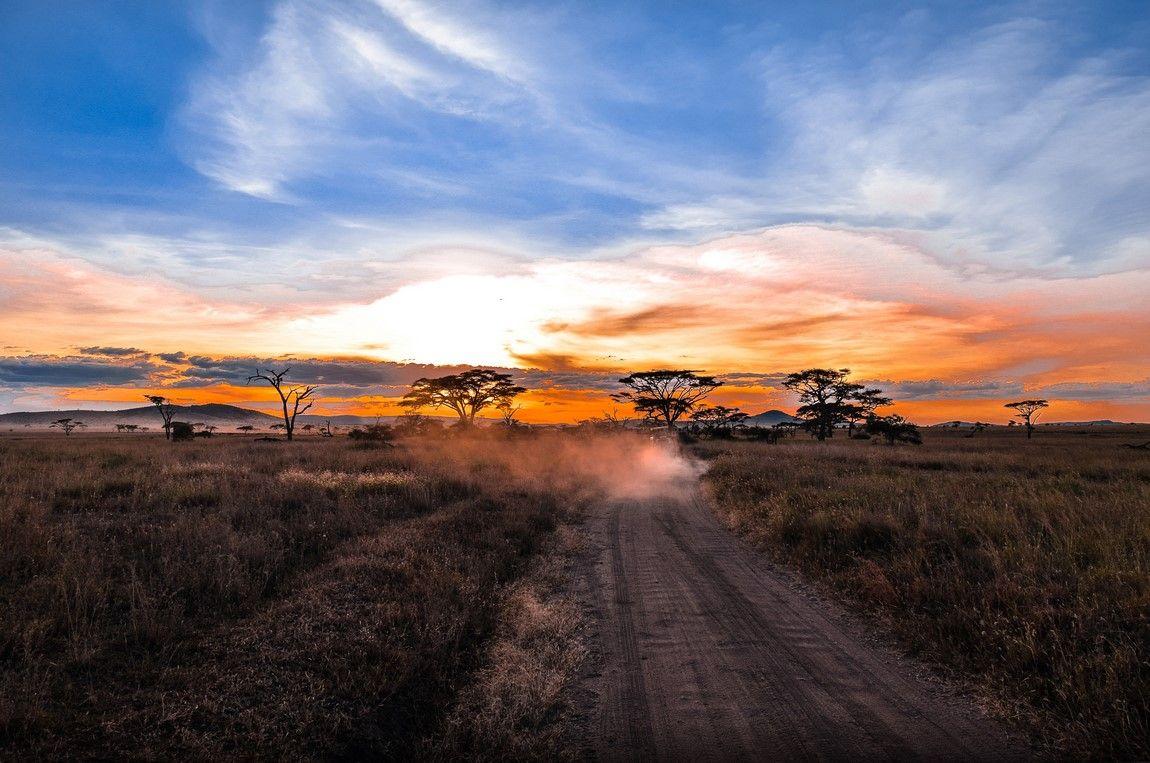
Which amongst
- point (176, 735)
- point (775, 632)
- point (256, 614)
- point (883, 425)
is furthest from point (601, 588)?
point (883, 425)

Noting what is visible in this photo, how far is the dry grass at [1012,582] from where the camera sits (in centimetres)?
480

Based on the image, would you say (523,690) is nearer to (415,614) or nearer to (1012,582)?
(415,614)

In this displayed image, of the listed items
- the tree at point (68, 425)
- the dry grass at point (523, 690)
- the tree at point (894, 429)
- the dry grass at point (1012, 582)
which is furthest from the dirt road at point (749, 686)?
the tree at point (68, 425)

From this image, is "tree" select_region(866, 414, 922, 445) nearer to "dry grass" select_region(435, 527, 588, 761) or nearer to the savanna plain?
the savanna plain

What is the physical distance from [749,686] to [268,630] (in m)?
5.26

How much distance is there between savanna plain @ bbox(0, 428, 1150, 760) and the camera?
181 inches

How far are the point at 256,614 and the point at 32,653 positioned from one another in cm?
196

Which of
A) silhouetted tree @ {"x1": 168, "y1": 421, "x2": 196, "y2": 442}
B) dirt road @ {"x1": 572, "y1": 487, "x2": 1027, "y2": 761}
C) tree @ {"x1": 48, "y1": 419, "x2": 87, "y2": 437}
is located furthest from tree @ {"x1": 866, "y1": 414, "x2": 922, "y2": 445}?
tree @ {"x1": 48, "y1": 419, "x2": 87, "y2": 437}

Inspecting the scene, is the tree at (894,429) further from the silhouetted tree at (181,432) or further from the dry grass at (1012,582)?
the silhouetted tree at (181,432)

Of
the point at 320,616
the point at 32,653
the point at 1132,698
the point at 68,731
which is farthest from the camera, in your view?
the point at 320,616

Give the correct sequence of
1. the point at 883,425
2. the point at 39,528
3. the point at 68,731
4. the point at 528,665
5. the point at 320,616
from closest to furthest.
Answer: the point at 68,731, the point at 528,665, the point at 320,616, the point at 39,528, the point at 883,425

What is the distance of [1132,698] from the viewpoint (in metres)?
4.61

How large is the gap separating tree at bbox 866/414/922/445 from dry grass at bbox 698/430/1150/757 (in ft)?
140

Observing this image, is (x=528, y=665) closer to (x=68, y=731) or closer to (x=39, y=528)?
(x=68, y=731)
